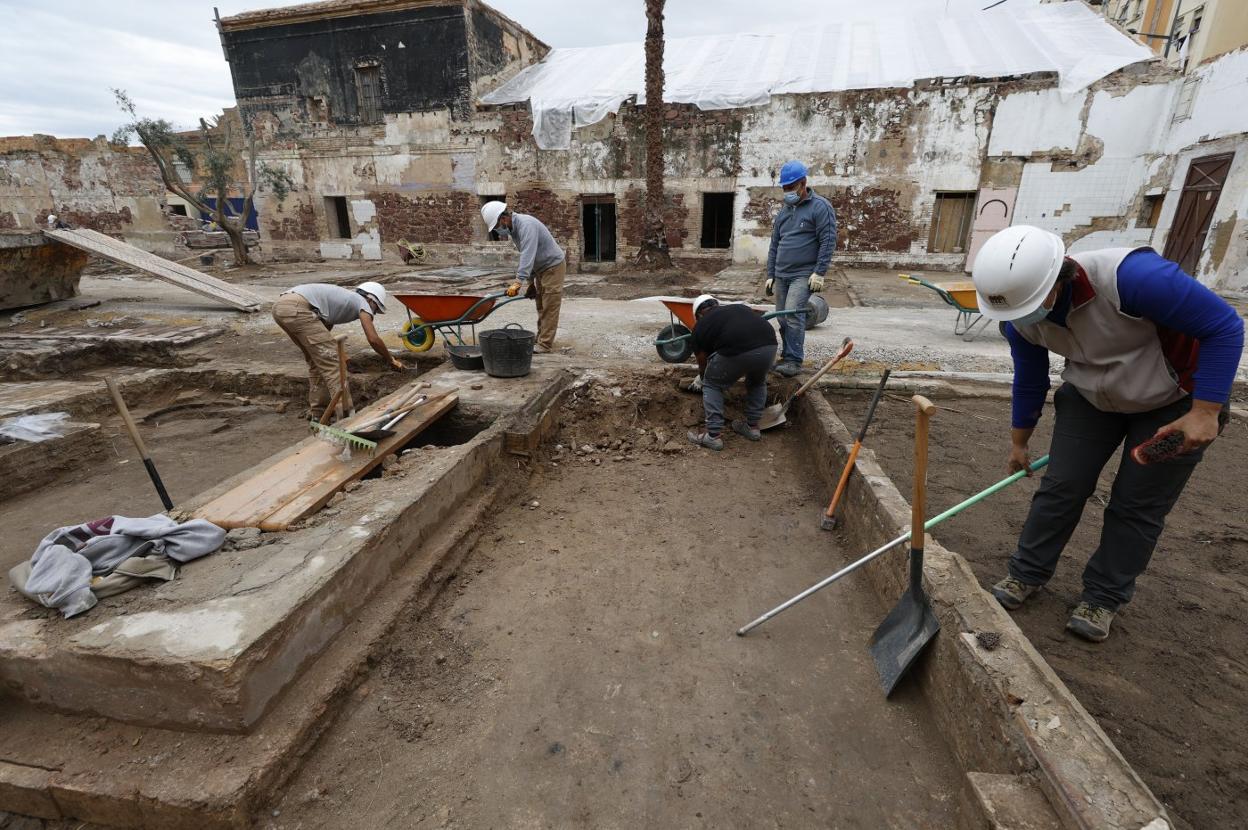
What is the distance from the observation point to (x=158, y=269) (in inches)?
355

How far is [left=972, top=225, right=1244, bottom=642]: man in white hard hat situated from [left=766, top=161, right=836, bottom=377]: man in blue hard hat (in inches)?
106

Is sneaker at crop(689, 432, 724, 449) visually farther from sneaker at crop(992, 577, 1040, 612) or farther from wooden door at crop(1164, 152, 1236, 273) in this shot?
wooden door at crop(1164, 152, 1236, 273)

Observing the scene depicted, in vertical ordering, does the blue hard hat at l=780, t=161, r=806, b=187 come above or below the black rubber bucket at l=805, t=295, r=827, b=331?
above

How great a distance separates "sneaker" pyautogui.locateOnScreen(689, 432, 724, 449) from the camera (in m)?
4.42

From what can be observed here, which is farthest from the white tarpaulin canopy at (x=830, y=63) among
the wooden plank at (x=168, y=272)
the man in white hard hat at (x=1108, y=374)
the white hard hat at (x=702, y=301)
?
the man in white hard hat at (x=1108, y=374)

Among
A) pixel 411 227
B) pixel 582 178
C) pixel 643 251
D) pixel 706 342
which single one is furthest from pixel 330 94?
pixel 706 342

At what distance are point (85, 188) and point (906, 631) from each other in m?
25.7

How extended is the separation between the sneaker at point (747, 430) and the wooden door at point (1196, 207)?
9.77 metres

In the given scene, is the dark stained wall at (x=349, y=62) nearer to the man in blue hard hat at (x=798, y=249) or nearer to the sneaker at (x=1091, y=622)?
the man in blue hard hat at (x=798, y=249)

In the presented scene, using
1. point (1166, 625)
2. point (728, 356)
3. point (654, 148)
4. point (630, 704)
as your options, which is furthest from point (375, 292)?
point (654, 148)

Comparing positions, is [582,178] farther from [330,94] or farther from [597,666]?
[597,666]

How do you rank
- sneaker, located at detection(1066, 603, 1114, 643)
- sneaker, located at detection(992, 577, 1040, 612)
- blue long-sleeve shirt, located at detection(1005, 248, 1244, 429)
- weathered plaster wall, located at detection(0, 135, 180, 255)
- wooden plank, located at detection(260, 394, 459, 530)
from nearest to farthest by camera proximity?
blue long-sleeve shirt, located at detection(1005, 248, 1244, 429)
sneaker, located at detection(1066, 603, 1114, 643)
sneaker, located at detection(992, 577, 1040, 612)
wooden plank, located at detection(260, 394, 459, 530)
weathered plaster wall, located at detection(0, 135, 180, 255)

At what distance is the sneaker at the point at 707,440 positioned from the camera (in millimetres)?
4422

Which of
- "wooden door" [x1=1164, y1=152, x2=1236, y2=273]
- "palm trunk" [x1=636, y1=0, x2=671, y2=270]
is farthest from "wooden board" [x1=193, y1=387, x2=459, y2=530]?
"wooden door" [x1=1164, y1=152, x2=1236, y2=273]
